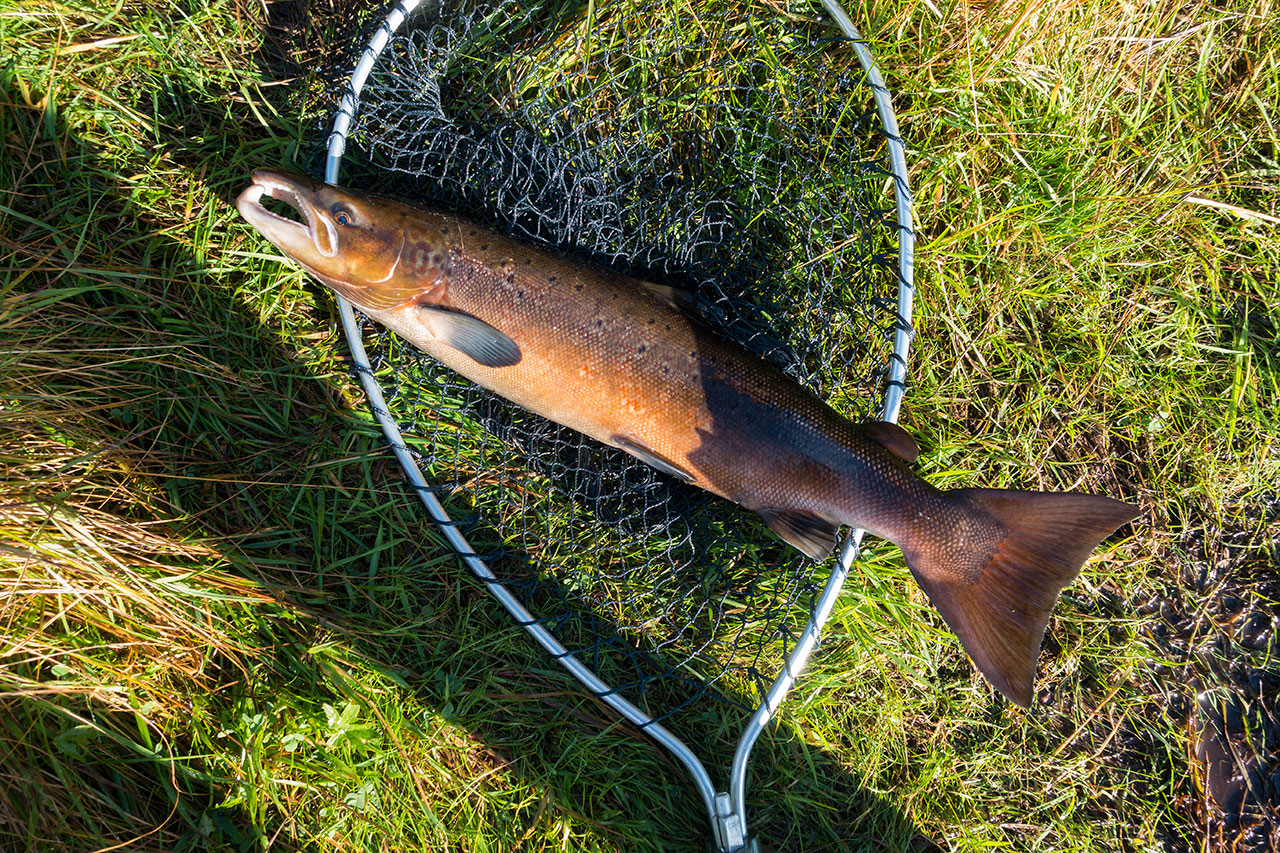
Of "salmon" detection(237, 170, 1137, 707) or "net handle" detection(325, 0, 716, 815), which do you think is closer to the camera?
"salmon" detection(237, 170, 1137, 707)

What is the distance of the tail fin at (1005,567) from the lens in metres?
2.21

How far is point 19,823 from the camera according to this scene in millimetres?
2238

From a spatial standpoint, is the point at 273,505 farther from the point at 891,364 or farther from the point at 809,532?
the point at 891,364

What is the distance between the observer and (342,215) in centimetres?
231

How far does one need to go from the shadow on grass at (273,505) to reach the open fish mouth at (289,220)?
496 mm

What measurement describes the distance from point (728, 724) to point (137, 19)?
11.5 ft

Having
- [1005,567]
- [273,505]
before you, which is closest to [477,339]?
[273,505]

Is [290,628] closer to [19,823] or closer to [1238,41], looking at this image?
[19,823]

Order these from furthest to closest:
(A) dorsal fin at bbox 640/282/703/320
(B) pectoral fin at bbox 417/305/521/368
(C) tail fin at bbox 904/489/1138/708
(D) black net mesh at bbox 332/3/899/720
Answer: (D) black net mesh at bbox 332/3/899/720 → (A) dorsal fin at bbox 640/282/703/320 → (B) pectoral fin at bbox 417/305/521/368 → (C) tail fin at bbox 904/489/1138/708

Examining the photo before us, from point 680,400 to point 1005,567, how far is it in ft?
3.88

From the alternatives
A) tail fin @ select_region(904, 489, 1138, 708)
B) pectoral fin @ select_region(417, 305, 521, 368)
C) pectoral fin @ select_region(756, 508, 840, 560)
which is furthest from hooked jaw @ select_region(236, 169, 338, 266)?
tail fin @ select_region(904, 489, 1138, 708)

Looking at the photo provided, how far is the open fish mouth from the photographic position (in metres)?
2.21

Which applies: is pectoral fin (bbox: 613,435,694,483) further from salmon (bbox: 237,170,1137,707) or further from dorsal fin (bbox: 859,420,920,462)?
dorsal fin (bbox: 859,420,920,462)

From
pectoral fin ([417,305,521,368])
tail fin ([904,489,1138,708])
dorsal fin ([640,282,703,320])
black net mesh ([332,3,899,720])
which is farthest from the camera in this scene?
black net mesh ([332,3,899,720])
